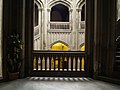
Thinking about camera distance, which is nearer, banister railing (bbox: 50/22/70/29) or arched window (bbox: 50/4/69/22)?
banister railing (bbox: 50/22/70/29)

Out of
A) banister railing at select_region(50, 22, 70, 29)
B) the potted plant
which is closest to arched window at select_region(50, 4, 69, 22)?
banister railing at select_region(50, 22, 70, 29)

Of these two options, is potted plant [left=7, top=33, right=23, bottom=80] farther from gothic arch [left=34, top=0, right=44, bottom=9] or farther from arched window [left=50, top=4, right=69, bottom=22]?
arched window [left=50, top=4, right=69, bottom=22]

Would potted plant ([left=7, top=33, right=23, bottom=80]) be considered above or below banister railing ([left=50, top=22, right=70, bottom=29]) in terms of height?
below

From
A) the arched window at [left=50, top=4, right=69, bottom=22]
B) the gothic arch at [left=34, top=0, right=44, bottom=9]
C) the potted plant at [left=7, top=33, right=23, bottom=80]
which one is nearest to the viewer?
the potted plant at [left=7, top=33, right=23, bottom=80]

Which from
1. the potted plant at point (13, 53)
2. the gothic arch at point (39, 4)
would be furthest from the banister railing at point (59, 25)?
the potted plant at point (13, 53)

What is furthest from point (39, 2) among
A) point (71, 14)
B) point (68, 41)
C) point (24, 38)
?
point (24, 38)

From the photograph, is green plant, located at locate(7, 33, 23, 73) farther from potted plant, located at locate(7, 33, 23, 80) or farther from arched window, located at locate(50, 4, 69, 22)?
arched window, located at locate(50, 4, 69, 22)

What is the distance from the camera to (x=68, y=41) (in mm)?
20078

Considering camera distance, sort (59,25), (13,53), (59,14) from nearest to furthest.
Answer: (13,53) → (59,25) → (59,14)

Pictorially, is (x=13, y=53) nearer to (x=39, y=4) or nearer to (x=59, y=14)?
(x=39, y=4)

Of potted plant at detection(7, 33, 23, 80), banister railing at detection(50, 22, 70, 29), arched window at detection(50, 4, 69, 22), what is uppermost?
arched window at detection(50, 4, 69, 22)

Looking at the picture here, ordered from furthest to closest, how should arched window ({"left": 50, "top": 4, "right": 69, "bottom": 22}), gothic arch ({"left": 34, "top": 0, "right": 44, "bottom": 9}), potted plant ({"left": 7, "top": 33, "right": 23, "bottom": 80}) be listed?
arched window ({"left": 50, "top": 4, "right": 69, "bottom": 22}) < gothic arch ({"left": 34, "top": 0, "right": 44, "bottom": 9}) < potted plant ({"left": 7, "top": 33, "right": 23, "bottom": 80})

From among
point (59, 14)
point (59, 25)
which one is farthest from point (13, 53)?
point (59, 14)

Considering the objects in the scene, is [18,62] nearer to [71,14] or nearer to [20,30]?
[20,30]
